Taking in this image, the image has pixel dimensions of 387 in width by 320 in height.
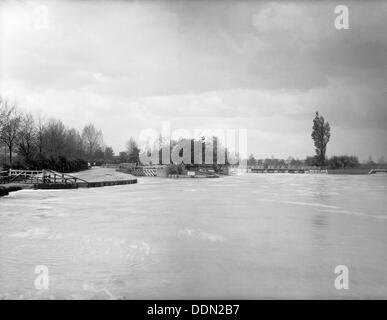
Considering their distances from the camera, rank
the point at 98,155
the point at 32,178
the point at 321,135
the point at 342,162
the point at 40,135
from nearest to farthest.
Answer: the point at 32,178 < the point at 40,135 < the point at 321,135 < the point at 342,162 < the point at 98,155

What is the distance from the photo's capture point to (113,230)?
27.6 feet

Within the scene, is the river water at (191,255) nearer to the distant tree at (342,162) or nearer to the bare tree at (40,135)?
the bare tree at (40,135)

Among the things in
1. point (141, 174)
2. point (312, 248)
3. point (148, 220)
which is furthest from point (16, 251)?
point (141, 174)

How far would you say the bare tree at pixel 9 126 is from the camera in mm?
34250

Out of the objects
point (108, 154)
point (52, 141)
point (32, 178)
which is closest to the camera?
point (32, 178)

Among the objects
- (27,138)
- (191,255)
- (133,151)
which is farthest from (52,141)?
(191,255)

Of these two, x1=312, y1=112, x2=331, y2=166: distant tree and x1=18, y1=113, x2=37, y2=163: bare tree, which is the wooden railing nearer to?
x1=18, y1=113, x2=37, y2=163: bare tree

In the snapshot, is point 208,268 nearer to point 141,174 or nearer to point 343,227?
point 343,227

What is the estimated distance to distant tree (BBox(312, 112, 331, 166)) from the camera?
7300cm

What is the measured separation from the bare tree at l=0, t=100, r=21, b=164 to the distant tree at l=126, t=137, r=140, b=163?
3981cm

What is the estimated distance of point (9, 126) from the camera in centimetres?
3606

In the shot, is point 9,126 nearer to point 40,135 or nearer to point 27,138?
point 27,138

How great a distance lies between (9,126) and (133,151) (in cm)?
4918

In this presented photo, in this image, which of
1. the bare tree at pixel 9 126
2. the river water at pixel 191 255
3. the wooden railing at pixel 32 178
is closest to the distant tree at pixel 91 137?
the bare tree at pixel 9 126
